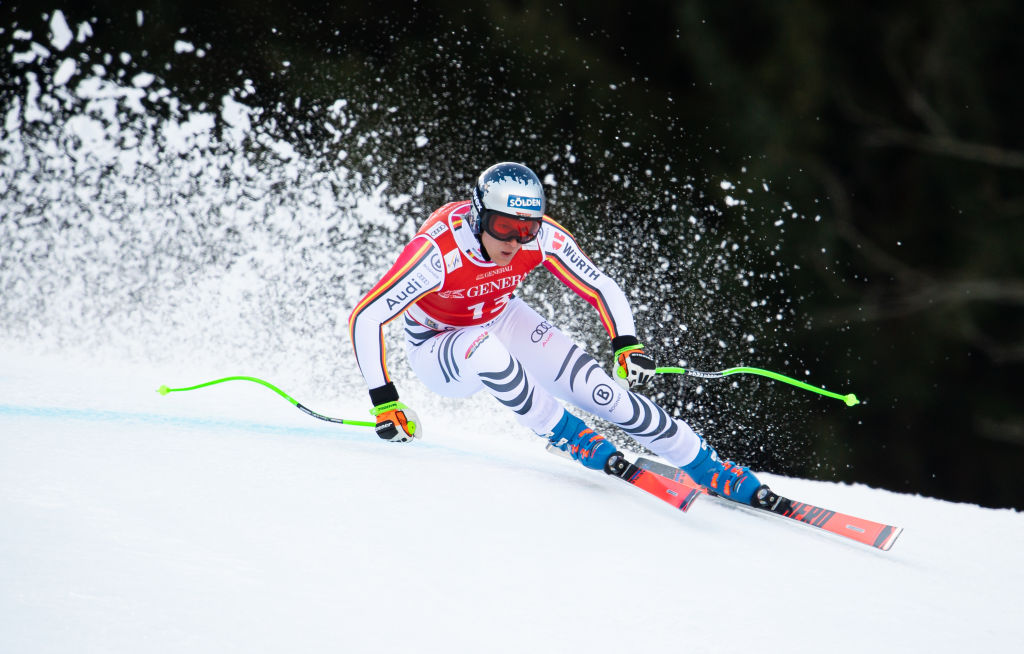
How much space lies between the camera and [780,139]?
12844 mm

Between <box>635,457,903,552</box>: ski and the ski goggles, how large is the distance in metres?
0.84

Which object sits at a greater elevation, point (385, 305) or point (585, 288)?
point (585, 288)

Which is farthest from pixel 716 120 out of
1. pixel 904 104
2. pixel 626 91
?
pixel 904 104

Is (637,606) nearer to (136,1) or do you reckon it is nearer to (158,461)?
(158,461)

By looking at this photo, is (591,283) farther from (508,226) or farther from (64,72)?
(64,72)

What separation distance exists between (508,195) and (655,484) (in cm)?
102

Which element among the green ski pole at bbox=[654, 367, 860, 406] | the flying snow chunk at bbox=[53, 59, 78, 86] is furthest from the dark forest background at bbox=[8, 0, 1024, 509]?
the green ski pole at bbox=[654, 367, 860, 406]

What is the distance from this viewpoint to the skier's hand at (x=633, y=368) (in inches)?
131

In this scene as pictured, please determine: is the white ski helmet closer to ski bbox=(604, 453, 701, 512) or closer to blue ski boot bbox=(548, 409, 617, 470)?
blue ski boot bbox=(548, 409, 617, 470)

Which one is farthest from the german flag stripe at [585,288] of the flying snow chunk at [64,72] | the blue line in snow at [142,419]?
the flying snow chunk at [64,72]

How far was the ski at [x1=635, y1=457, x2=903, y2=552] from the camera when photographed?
3078 millimetres

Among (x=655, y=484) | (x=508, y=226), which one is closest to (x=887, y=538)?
(x=655, y=484)

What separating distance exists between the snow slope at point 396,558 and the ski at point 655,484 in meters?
0.05

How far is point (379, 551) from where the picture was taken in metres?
2.31
